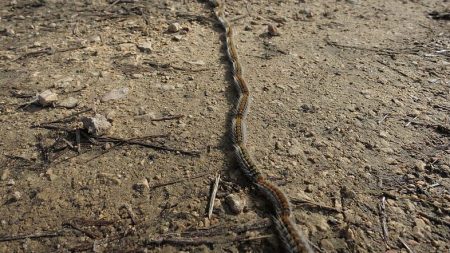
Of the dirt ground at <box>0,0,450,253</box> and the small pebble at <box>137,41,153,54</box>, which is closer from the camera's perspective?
the dirt ground at <box>0,0,450,253</box>

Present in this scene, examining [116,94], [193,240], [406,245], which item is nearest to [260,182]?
[193,240]

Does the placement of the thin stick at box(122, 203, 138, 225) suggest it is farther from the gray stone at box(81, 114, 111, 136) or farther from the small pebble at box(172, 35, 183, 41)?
the small pebble at box(172, 35, 183, 41)

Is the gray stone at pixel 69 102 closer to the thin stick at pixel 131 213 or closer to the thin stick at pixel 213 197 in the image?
the thin stick at pixel 131 213

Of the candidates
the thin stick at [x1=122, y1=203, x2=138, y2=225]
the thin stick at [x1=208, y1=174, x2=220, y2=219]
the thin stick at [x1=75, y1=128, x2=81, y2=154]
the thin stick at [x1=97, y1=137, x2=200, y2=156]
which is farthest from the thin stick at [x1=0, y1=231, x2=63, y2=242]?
the thin stick at [x1=208, y1=174, x2=220, y2=219]

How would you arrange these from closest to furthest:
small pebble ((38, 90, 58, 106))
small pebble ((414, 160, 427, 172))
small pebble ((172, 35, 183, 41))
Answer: small pebble ((414, 160, 427, 172)) < small pebble ((38, 90, 58, 106)) < small pebble ((172, 35, 183, 41))

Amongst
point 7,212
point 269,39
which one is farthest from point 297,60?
point 7,212

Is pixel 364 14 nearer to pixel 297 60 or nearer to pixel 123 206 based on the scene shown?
pixel 297 60
